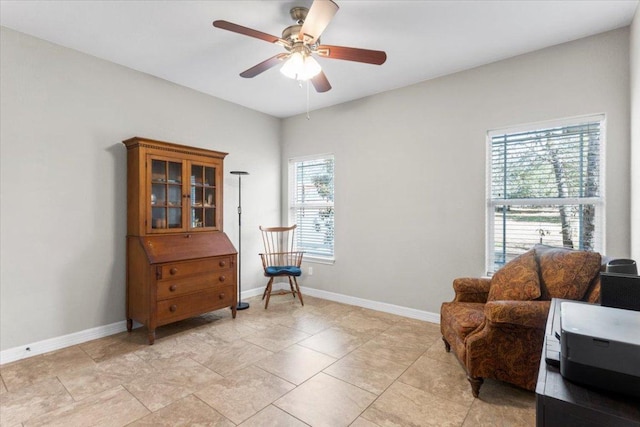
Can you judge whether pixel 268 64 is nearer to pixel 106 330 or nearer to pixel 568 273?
pixel 568 273

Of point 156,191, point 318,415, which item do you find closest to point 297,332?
point 318,415

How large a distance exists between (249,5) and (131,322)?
3104 millimetres

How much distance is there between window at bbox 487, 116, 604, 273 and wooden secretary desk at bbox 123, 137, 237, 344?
288 cm

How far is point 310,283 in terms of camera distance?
4.46m

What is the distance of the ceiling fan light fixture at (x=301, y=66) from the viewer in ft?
7.19

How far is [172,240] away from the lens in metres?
3.11

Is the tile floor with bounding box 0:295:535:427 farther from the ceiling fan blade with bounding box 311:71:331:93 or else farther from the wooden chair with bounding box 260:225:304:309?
the ceiling fan blade with bounding box 311:71:331:93

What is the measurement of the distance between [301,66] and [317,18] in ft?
1.42

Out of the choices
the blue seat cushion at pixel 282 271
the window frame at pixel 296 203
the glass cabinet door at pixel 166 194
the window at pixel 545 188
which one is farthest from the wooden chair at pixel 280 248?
the window at pixel 545 188

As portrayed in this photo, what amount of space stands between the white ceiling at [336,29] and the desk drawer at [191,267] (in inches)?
78.5

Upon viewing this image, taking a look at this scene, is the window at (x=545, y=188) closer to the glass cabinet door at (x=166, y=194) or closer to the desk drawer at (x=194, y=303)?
the desk drawer at (x=194, y=303)

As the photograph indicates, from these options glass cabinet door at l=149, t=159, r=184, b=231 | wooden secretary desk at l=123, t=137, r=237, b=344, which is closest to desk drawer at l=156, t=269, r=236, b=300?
wooden secretary desk at l=123, t=137, r=237, b=344

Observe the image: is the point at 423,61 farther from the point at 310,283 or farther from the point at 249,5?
the point at 310,283

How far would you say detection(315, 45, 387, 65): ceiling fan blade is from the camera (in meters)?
2.12
